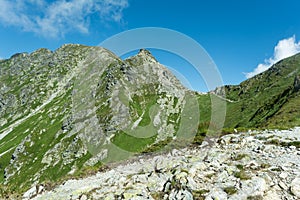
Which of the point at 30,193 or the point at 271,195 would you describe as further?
the point at 30,193

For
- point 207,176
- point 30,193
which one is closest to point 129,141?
point 30,193

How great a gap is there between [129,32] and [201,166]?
2341 centimetres

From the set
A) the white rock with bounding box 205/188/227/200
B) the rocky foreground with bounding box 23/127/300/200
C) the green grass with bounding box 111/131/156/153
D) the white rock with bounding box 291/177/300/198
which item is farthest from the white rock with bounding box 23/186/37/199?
the green grass with bounding box 111/131/156/153

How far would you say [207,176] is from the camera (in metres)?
13.5

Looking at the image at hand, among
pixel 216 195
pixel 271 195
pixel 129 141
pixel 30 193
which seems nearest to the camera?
pixel 271 195

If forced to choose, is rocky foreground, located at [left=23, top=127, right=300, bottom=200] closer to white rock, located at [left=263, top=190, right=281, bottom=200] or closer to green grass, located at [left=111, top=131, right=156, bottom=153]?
white rock, located at [left=263, top=190, right=281, bottom=200]

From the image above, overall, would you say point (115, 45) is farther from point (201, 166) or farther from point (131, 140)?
point (131, 140)

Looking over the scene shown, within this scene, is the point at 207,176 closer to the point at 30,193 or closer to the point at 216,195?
the point at 216,195

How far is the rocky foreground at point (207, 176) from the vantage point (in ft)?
38.7

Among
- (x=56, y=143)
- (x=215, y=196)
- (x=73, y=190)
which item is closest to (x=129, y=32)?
(x=73, y=190)

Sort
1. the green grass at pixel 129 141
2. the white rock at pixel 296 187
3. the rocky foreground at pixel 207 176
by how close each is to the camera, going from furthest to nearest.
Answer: the green grass at pixel 129 141
the rocky foreground at pixel 207 176
the white rock at pixel 296 187

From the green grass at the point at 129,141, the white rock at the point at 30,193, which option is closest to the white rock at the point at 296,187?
the white rock at the point at 30,193

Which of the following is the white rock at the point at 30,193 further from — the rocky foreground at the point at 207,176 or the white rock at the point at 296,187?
the white rock at the point at 296,187

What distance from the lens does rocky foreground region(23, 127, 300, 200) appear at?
38.7ft
